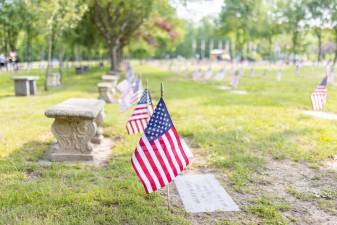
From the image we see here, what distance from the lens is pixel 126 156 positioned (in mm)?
Answer: 6555

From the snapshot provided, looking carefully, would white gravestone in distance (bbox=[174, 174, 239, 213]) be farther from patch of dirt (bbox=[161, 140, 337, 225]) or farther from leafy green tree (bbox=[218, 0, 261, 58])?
leafy green tree (bbox=[218, 0, 261, 58])

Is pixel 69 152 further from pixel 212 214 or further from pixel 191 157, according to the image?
pixel 212 214

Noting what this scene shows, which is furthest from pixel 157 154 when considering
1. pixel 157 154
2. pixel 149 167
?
A: pixel 149 167

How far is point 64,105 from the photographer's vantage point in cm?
662

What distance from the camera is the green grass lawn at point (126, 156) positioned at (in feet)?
13.9

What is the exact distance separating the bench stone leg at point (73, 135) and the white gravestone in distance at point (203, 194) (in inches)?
69.5

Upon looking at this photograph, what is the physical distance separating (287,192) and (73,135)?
11.3ft

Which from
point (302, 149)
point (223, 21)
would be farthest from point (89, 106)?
point (223, 21)

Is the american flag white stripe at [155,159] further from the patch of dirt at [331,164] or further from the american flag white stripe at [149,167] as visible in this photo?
the patch of dirt at [331,164]

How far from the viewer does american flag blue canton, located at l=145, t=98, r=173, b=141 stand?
4.09 m

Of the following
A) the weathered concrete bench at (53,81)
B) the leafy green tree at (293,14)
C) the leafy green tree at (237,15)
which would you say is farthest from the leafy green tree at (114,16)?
the leafy green tree at (293,14)

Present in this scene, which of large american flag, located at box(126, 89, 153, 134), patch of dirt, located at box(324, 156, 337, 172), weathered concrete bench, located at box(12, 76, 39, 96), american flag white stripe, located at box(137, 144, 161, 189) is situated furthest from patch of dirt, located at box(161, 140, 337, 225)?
weathered concrete bench, located at box(12, 76, 39, 96)

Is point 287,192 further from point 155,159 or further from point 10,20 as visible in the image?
point 10,20

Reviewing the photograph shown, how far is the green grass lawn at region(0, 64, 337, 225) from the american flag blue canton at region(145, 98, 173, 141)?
862 millimetres
